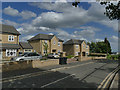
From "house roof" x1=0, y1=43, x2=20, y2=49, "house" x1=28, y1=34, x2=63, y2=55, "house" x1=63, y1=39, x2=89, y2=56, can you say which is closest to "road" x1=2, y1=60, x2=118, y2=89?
"house roof" x1=0, y1=43, x2=20, y2=49

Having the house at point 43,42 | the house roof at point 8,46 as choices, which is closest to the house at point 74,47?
the house at point 43,42

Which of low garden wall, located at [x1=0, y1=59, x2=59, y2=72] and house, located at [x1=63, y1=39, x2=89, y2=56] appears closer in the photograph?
low garden wall, located at [x1=0, y1=59, x2=59, y2=72]

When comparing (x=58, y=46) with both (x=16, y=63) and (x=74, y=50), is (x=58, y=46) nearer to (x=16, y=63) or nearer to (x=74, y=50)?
(x=74, y=50)

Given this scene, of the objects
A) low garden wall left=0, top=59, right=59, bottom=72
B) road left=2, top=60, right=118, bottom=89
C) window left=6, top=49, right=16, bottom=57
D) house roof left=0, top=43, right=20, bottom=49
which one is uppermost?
house roof left=0, top=43, right=20, bottom=49

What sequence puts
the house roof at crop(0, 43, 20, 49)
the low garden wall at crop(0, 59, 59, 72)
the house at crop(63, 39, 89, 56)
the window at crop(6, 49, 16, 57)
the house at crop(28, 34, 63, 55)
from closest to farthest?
the low garden wall at crop(0, 59, 59, 72)
the house roof at crop(0, 43, 20, 49)
the window at crop(6, 49, 16, 57)
the house at crop(28, 34, 63, 55)
the house at crop(63, 39, 89, 56)

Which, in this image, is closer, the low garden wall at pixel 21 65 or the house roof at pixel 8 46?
the low garden wall at pixel 21 65

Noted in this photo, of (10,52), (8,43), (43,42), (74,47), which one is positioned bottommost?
(10,52)

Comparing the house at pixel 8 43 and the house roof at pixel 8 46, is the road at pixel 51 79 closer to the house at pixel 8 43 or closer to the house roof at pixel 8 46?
the house roof at pixel 8 46

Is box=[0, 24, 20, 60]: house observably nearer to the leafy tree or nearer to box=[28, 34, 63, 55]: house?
box=[28, 34, 63, 55]: house

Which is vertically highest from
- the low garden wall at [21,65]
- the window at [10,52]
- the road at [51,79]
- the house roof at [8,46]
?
the house roof at [8,46]

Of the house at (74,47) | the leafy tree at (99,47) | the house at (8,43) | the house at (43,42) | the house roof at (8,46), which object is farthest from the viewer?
the leafy tree at (99,47)

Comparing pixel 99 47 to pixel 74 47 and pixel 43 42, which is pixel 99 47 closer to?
pixel 74 47

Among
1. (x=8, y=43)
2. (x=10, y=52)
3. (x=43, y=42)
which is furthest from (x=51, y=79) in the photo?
(x=43, y=42)

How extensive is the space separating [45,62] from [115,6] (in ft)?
39.6
